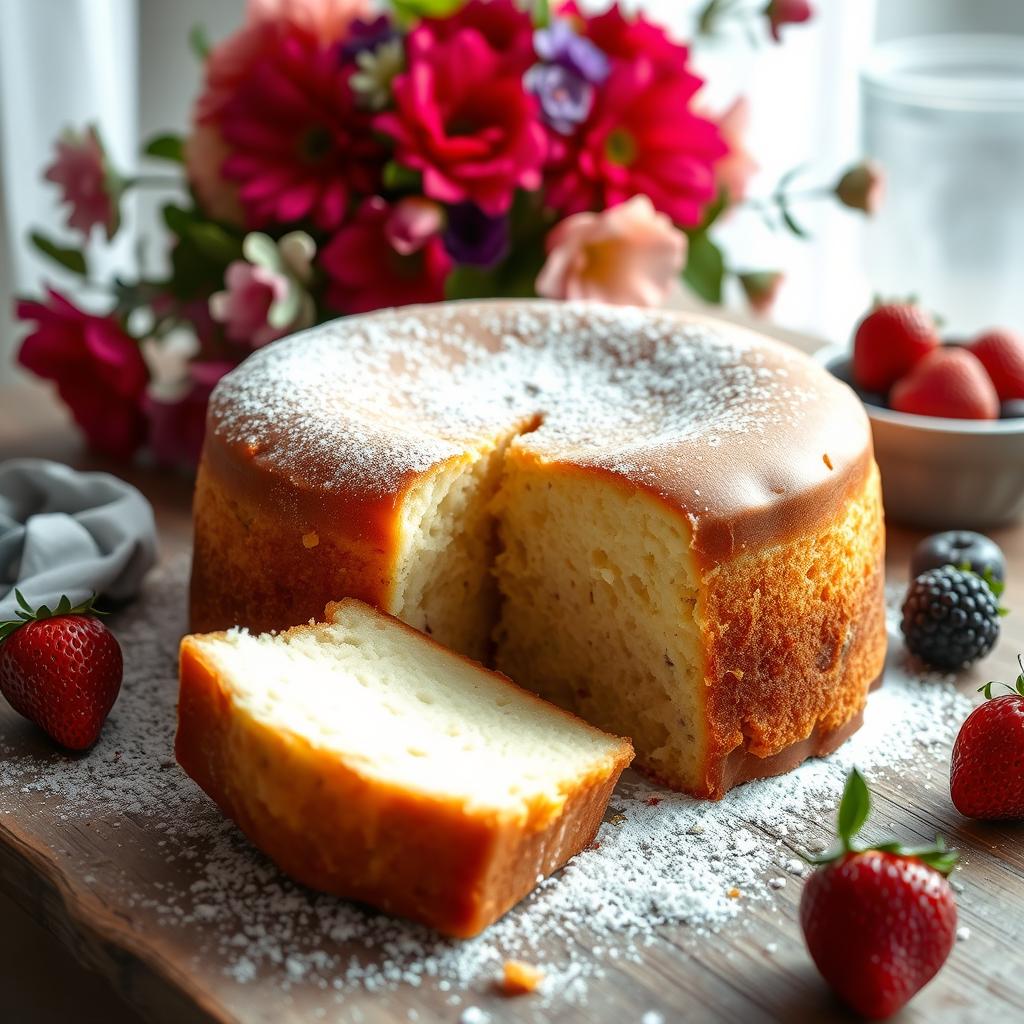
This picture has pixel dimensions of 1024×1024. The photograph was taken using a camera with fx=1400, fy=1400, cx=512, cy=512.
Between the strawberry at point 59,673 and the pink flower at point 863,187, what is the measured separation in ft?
7.26

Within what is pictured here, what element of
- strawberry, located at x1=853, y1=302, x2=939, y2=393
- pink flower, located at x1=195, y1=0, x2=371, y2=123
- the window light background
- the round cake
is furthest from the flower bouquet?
the window light background

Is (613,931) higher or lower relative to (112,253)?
lower

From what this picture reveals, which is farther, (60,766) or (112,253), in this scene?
(112,253)

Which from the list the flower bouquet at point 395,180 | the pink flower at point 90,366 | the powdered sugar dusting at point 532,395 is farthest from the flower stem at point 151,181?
the powdered sugar dusting at point 532,395

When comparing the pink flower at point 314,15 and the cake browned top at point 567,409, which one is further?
the pink flower at point 314,15

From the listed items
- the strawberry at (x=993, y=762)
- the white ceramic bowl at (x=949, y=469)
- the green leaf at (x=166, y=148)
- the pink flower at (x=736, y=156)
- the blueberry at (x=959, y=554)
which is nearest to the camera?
the strawberry at (x=993, y=762)

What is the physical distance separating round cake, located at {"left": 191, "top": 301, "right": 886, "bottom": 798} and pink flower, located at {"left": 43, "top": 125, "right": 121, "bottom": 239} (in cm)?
101

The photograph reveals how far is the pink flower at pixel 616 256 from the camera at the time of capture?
338 centimetres

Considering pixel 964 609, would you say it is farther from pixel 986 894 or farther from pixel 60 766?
pixel 60 766

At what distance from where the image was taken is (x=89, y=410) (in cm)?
364

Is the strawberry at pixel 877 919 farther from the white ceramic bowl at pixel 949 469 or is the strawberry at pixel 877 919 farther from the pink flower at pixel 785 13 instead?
the pink flower at pixel 785 13

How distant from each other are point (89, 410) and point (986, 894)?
2.51 m

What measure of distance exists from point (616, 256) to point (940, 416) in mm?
869

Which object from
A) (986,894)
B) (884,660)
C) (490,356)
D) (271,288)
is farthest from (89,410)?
(986,894)
